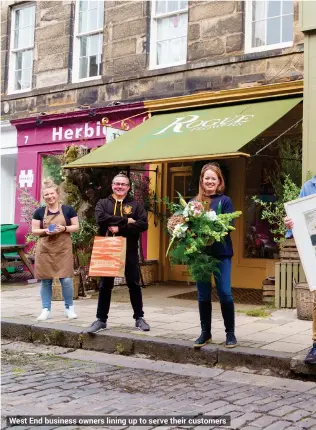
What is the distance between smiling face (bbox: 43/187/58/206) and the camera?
6.94 meters

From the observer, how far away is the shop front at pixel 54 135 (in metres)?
10.8

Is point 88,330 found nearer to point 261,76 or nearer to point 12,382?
point 12,382

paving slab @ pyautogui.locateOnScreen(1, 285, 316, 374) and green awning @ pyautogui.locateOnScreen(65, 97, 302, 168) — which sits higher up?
green awning @ pyautogui.locateOnScreen(65, 97, 302, 168)

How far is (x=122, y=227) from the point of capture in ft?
19.8

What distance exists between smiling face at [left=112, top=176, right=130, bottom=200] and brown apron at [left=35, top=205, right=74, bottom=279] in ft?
3.78

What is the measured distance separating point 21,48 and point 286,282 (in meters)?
8.99

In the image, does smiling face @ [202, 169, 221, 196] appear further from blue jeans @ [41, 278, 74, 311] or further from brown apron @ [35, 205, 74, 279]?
blue jeans @ [41, 278, 74, 311]

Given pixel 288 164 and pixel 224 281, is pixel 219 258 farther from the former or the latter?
pixel 288 164

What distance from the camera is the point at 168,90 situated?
10492 millimetres

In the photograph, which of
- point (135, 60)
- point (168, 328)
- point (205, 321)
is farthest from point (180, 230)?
point (135, 60)

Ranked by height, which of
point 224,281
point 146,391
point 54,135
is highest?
point 54,135

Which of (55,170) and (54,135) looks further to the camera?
(54,135)

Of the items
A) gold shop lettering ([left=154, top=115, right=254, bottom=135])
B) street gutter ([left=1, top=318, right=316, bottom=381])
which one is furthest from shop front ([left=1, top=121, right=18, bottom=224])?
street gutter ([left=1, top=318, right=316, bottom=381])
